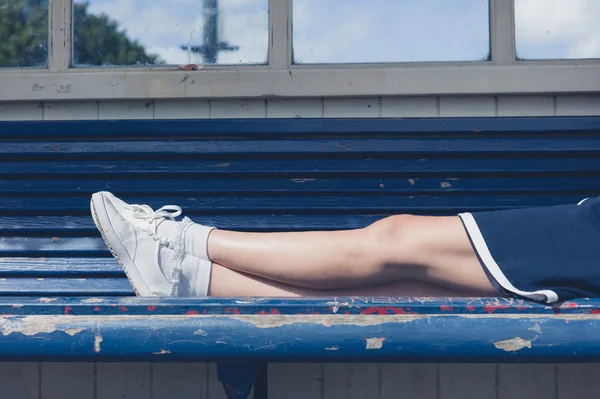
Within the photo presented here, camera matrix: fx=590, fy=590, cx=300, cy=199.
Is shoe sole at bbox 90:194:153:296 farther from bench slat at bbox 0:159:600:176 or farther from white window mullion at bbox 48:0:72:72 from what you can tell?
white window mullion at bbox 48:0:72:72

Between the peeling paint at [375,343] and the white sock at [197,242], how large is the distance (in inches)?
24.4

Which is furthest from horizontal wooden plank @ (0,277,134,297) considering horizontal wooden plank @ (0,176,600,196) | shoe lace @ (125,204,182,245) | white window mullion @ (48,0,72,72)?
white window mullion @ (48,0,72,72)

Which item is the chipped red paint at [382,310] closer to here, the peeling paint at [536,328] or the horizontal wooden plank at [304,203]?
the peeling paint at [536,328]

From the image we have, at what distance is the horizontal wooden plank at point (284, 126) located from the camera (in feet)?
8.57

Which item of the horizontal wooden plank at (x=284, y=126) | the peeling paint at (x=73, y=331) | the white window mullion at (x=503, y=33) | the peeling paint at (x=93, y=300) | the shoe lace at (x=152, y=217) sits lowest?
the peeling paint at (x=73, y=331)

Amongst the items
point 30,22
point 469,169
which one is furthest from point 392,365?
point 30,22

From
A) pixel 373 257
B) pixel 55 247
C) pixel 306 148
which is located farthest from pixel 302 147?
pixel 55 247

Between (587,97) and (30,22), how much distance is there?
2.60 m

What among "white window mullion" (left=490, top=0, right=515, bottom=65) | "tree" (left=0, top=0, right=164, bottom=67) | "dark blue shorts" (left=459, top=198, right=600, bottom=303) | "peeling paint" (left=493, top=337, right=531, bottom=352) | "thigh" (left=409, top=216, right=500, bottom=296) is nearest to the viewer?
"peeling paint" (left=493, top=337, right=531, bottom=352)

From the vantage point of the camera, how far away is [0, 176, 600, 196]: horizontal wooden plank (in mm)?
2602

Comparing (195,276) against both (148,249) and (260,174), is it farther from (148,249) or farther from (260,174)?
(260,174)

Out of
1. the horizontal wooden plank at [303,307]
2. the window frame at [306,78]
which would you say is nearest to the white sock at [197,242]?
the horizontal wooden plank at [303,307]

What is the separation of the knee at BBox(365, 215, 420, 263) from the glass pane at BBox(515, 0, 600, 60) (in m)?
1.41

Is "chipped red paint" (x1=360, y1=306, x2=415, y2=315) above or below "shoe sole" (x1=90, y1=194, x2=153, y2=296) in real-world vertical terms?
below
